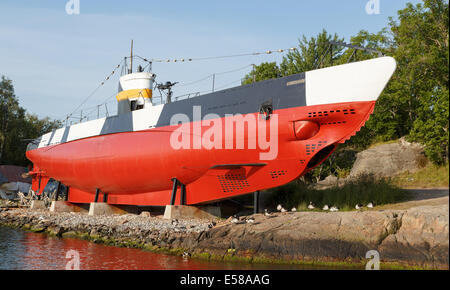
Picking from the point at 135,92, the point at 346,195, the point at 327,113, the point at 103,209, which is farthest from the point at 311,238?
the point at 135,92

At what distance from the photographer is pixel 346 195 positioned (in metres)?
16.7

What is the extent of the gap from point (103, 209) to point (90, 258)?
8.94m

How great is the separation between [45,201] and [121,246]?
16154mm

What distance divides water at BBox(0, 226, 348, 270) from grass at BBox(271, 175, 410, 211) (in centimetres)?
608

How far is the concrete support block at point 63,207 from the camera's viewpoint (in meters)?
25.0

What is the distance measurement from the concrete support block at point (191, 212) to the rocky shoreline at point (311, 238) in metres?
0.86

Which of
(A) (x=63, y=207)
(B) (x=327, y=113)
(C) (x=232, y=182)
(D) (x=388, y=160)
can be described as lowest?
(A) (x=63, y=207)

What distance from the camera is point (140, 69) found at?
79.5ft

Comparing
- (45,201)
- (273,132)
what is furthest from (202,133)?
(45,201)

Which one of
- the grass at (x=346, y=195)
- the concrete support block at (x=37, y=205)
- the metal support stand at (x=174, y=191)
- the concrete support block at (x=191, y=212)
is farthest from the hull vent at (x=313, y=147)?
the concrete support block at (x=37, y=205)
